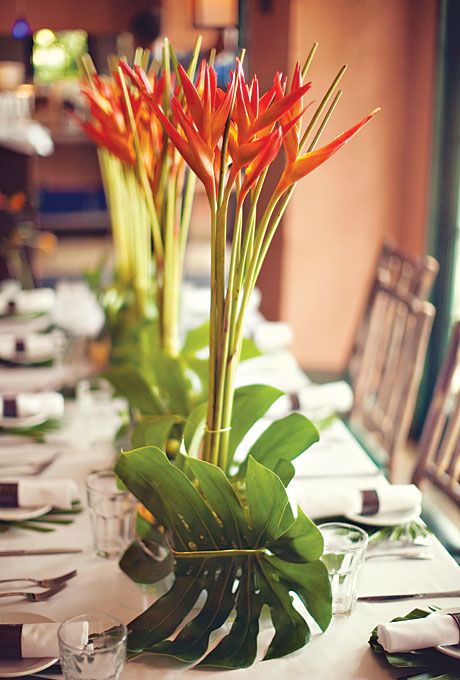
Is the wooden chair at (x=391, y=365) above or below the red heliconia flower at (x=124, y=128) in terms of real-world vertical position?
below

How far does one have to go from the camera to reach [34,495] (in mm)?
1335

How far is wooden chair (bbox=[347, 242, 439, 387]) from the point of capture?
220cm

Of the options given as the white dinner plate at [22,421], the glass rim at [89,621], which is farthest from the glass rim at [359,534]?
the white dinner plate at [22,421]

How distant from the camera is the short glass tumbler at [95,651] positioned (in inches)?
34.8

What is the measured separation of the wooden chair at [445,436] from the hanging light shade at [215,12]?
16.5 ft

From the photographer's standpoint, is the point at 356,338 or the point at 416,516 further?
the point at 356,338

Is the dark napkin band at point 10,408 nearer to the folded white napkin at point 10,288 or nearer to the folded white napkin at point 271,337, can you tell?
the folded white napkin at point 271,337

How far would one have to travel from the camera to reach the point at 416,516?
1287 millimetres

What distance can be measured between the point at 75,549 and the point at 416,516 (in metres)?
0.51

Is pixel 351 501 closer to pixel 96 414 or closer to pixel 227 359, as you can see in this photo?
pixel 227 359

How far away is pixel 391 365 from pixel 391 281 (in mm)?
308

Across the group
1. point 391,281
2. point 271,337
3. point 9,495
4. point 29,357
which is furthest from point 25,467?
point 391,281

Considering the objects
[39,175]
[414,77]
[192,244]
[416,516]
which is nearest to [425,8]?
[414,77]

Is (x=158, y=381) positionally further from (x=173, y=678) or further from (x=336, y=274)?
(x=336, y=274)
